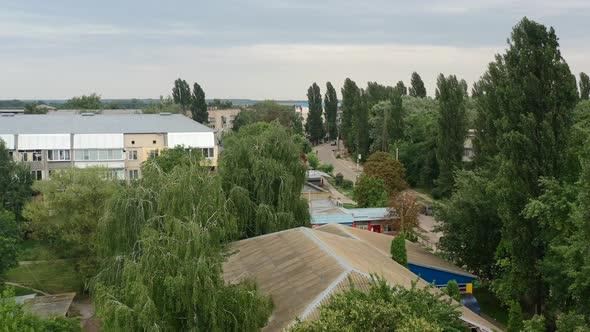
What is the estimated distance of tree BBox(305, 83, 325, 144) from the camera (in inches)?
3494

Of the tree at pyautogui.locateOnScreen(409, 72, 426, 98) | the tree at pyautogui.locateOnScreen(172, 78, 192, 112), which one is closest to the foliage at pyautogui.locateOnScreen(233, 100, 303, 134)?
the tree at pyautogui.locateOnScreen(172, 78, 192, 112)

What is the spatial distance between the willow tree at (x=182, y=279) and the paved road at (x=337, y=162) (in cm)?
4918

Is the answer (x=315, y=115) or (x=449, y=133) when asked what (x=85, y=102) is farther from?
(x=449, y=133)

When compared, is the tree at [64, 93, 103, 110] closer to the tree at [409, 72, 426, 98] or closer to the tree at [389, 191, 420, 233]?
the tree at [409, 72, 426, 98]

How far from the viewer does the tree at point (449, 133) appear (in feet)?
150

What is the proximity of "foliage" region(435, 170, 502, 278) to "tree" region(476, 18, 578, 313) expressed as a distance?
14.6 ft

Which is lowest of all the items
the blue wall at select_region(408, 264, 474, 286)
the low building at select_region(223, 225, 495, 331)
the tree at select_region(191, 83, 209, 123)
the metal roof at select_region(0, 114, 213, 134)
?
the blue wall at select_region(408, 264, 474, 286)

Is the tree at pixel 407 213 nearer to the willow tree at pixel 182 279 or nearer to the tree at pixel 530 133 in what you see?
the tree at pixel 530 133

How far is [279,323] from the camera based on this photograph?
16.1 meters

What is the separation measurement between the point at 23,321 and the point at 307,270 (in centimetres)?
853

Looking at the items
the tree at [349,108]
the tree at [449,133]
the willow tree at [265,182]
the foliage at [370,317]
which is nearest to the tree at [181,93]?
the tree at [349,108]

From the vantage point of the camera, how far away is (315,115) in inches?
3573

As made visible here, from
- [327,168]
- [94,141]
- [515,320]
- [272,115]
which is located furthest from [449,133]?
[272,115]

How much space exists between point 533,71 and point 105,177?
20091mm
